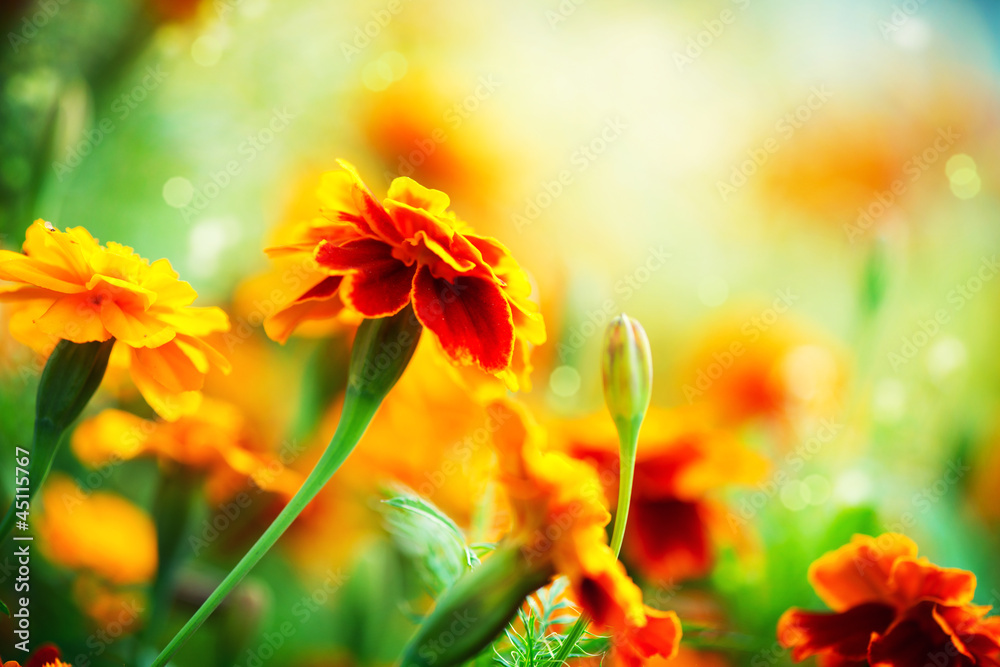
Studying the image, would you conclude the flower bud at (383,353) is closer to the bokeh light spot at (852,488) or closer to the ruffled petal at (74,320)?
the ruffled petal at (74,320)

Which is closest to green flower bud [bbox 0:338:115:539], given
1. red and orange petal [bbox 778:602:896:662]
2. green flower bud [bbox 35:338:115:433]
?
green flower bud [bbox 35:338:115:433]

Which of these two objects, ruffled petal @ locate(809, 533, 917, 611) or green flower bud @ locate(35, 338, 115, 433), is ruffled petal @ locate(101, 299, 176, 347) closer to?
green flower bud @ locate(35, 338, 115, 433)

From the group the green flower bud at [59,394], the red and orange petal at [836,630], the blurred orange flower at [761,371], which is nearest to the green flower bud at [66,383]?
the green flower bud at [59,394]

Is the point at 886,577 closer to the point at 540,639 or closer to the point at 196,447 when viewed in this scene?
the point at 540,639

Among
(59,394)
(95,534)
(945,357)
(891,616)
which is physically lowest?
(95,534)

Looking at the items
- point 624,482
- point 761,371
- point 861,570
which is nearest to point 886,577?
point 861,570

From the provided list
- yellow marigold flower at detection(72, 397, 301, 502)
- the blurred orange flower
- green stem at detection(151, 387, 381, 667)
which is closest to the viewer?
green stem at detection(151, 387, 381, 667)

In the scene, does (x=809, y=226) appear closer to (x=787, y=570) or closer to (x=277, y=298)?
(x=787, y=570)
